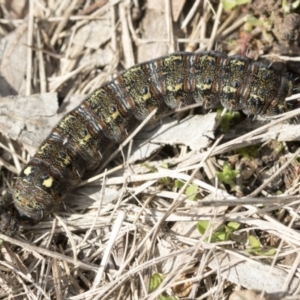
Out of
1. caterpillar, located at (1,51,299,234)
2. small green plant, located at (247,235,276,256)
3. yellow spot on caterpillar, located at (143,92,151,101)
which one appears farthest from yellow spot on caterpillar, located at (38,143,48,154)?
small green plant, located at (247,235,276,256)

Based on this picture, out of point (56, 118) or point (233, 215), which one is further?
point (56, 118)

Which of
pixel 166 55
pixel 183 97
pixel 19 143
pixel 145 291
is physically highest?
pixel 166 55

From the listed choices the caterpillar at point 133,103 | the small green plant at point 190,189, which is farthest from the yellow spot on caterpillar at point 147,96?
the small green plant at point 190,189

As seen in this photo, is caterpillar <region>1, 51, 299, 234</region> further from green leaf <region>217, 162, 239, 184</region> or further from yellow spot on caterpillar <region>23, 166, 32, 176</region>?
green leaf <region>217, 162, 239, 184</region>

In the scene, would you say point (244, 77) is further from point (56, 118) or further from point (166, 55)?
point (56, 118)

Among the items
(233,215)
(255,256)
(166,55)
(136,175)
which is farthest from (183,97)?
(255,256)

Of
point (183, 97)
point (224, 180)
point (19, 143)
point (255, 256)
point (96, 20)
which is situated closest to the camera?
point (255, 256)

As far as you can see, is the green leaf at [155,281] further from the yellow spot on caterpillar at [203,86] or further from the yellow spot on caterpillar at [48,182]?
the yellow spot on caterpillar at [203,86]
